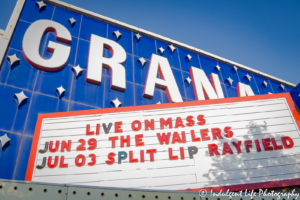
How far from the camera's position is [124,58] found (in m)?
13.2

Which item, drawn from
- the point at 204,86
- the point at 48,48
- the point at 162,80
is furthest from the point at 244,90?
the point at 48,48

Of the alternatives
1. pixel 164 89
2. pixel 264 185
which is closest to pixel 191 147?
pixel 264 185

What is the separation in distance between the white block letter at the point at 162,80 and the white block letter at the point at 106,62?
133 centimetres

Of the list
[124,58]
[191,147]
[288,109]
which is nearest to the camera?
[191,147]

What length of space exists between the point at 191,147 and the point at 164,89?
19.4 ft

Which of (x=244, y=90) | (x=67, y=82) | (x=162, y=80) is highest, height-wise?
(x=244, y=90)

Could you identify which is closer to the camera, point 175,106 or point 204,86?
point 175,106

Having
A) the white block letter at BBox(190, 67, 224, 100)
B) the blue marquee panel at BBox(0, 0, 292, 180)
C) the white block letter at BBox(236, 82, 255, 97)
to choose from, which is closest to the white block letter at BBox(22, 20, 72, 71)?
the blue marquee panel at BBox(0, 0, 292, 180)

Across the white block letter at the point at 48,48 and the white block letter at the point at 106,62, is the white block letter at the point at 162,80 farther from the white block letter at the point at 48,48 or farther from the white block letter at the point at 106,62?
the white block letter at the point at 48,48

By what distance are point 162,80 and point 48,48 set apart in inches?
221

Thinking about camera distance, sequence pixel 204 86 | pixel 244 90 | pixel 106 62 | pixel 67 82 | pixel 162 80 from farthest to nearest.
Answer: pixel 244 90, pixel 204 86, pixel 162 80, pixel 106 62, pixel 67 82

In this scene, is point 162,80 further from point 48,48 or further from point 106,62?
point 48,48

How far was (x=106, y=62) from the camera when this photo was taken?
41.1 ft

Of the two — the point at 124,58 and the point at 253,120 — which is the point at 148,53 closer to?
the point at 124,58
